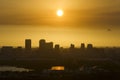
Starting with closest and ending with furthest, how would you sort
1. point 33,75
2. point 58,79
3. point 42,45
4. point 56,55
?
point 58,79 < point 33,75 < point 56,55 < point 42,45

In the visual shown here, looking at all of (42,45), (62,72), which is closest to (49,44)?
(42,45)

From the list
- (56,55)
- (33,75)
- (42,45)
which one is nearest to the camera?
(33,75)

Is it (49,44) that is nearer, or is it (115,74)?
(115,74)

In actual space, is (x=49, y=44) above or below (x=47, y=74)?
above

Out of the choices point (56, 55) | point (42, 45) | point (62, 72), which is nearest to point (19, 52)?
point (42, 45)

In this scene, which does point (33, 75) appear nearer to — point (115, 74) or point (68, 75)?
point (68, 75)

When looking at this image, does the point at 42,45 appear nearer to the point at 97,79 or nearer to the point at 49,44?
the point at 49,44

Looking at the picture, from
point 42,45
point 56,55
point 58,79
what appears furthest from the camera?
point 42,45

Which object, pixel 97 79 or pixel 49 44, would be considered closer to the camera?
pixel 97 79

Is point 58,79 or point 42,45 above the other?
point 42,45
